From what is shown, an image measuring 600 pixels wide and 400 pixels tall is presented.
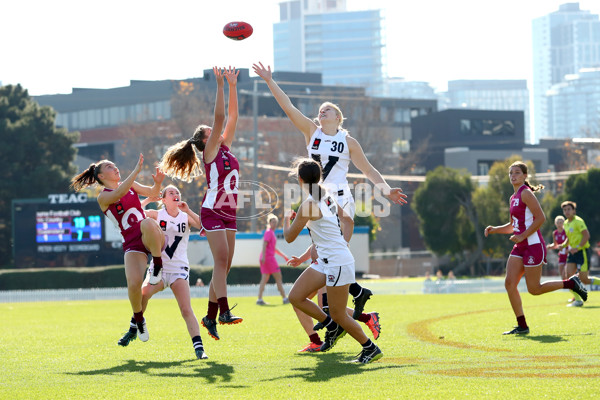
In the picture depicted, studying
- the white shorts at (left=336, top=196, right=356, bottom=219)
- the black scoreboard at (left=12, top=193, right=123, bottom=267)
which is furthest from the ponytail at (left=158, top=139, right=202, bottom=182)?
the black scoreboard at (left=12, top=193, right=123, bottom=267)

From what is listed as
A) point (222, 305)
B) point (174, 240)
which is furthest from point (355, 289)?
point (174, 240)

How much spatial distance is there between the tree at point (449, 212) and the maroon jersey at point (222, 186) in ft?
158

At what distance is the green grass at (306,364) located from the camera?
7.19 metres

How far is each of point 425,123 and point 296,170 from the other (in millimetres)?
85341

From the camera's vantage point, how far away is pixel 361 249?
40.9m

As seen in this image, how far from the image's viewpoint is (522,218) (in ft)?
40.1

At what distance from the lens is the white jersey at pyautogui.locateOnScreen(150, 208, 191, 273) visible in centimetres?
1067

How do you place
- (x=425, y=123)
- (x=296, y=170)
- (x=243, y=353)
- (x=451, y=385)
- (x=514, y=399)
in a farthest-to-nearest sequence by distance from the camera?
(x=425, y=123) → (x=243, y=353) → (x=296, y=170) → (x=451, y=385) → (x=514, y=399)

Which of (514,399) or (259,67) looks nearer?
(514,399)

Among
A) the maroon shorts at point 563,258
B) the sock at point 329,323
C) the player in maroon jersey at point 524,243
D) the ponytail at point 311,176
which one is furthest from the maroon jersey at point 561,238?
the ponytail at point 311,176

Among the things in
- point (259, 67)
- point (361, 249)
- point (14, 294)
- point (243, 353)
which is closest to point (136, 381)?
point (243, 353)

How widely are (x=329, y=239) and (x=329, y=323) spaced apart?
1300 mm

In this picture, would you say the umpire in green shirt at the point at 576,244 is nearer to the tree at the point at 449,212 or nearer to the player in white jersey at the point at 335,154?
the player in white jersey at the point at 335,154

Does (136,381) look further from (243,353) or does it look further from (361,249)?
(361,249)
